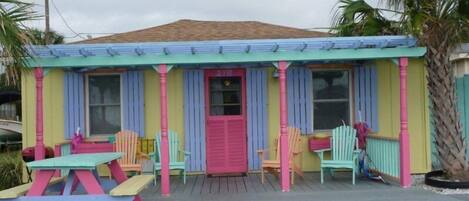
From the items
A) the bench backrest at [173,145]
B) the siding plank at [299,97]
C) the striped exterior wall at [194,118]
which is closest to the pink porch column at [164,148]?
the bench backrest at [173,145]

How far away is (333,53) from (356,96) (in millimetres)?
2026

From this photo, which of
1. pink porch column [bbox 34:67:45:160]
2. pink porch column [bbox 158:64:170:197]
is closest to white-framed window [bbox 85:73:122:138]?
pink porch column [bbox 34:67:45:160]

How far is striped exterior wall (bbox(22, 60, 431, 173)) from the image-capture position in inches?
361

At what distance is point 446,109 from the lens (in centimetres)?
787

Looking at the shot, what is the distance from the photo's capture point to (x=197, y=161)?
972cm

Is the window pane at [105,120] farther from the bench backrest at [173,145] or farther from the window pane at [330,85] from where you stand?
the window pane at [330,85]

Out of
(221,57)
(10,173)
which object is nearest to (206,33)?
(221,57)

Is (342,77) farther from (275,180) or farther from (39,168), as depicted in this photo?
(39,168)

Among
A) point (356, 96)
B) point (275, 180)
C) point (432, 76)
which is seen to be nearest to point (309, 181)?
point (275, 180)

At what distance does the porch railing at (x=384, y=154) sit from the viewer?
8.30m

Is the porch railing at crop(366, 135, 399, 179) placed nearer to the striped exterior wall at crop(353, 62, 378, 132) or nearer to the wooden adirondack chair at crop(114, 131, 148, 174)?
the striped exterior wall at crop(353, 62, 378, 132)

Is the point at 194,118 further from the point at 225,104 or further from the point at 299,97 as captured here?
the point at 299,97

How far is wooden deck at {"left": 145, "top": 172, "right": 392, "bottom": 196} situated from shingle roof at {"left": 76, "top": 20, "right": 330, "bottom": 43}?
2.68 meters

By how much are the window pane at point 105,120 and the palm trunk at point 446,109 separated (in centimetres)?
538
